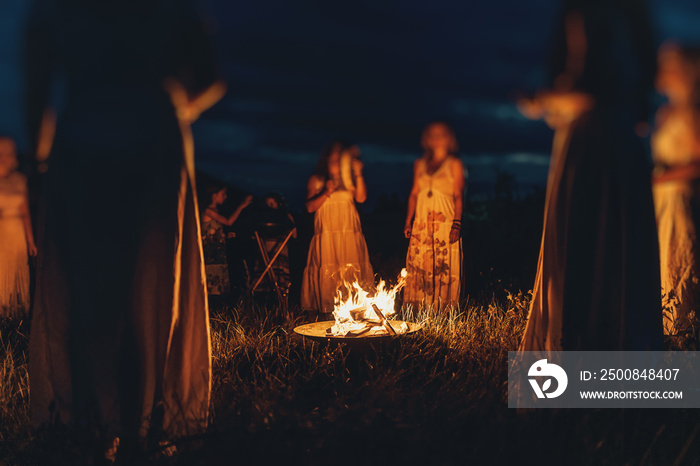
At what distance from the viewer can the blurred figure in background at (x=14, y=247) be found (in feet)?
24.2

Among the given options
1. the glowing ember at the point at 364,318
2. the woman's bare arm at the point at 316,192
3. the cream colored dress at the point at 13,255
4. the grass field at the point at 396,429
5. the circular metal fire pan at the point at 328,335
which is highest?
the woman's bare arm at the point at 316,192

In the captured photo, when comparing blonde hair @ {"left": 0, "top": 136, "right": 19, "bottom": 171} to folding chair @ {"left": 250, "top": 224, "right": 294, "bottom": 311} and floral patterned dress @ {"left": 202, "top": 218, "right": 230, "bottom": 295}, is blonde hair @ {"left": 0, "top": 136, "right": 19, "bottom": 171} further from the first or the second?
folding chair @ {"left": 250, "top": 224, "right": 294, "bottom": 311}

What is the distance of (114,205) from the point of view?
9.57 ft

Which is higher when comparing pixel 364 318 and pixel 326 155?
pixel 326 155

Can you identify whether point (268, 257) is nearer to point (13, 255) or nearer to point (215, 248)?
point (215, 248)

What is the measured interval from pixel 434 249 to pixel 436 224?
0.32 m

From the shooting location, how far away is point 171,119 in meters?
2.97

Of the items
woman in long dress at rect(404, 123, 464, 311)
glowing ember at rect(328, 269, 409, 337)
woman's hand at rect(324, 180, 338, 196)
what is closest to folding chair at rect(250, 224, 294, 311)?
woman's hand at rect(324, 180, 338, 196)

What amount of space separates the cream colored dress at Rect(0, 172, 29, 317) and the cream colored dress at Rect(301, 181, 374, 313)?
3.93 meters

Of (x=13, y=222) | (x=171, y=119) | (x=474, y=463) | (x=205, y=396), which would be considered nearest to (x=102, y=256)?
(x=171, y=119)

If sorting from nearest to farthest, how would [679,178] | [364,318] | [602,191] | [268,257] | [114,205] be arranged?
[114,205]
[602,191]
[679,178]
[364,318]
[268,257]

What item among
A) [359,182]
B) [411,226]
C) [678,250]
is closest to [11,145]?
[359,182]

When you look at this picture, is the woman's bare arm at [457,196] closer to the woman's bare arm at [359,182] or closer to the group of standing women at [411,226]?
the group of standing women at [411,226]

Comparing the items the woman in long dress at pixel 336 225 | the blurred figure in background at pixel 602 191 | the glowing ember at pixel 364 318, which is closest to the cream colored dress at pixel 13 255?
the woman in long dress at pixel 336 225
